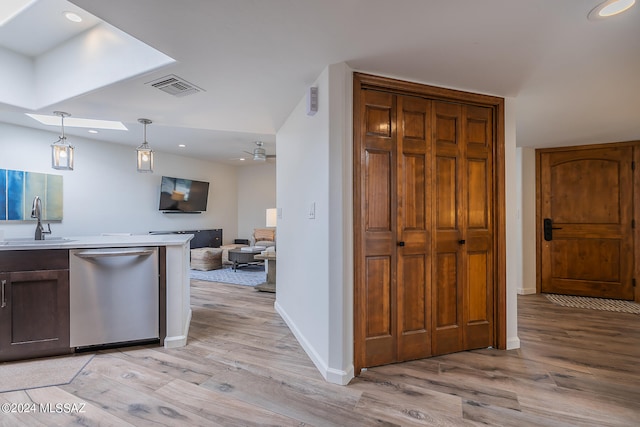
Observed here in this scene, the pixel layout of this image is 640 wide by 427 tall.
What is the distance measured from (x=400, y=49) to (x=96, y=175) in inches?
236

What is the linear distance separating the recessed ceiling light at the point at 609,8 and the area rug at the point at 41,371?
12.5ft

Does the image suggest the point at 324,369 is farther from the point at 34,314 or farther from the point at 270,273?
the point at 270,273

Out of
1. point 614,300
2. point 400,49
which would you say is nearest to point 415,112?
point 400,49

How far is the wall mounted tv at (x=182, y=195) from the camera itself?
6590 millimetres

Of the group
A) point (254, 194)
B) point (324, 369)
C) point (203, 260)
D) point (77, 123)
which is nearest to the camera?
point (324, 369)

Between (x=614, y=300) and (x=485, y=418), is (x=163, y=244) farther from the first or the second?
(x=614, y=300)

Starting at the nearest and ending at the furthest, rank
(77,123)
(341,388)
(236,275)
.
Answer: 1. (341,388)
2. (77,123)
3. (236,275)

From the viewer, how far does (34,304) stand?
2.33m

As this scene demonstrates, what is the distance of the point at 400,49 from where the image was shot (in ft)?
6.13

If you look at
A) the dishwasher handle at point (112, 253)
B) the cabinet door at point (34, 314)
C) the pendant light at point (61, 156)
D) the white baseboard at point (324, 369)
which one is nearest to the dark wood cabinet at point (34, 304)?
the cabinet door at point (34, 314)

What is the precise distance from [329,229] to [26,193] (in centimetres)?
533

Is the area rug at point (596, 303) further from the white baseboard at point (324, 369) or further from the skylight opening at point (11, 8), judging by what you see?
the skylight opening at point (11, 8)

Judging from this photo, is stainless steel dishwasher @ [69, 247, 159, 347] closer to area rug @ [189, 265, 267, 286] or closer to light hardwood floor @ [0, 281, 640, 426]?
light hardwood floor @ [0, 281, 640, 426]

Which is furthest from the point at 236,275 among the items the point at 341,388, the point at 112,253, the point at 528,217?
the point at 528,217
